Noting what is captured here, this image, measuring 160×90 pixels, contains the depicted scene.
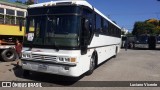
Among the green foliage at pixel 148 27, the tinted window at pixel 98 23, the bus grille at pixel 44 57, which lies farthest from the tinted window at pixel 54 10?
the green foliage at pixel 148 27

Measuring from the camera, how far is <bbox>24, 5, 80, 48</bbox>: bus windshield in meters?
8.38

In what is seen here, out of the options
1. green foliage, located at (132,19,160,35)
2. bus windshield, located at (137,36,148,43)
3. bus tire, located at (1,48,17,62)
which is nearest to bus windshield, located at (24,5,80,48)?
bus tire, located at (1,48,17,62)

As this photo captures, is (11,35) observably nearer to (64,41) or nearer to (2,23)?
(2,23)

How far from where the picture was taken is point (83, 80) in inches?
374

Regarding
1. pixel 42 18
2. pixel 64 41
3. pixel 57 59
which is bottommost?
pixel 57 59

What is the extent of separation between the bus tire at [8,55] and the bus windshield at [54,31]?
6.40 meters

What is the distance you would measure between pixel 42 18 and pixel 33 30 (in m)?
0.59

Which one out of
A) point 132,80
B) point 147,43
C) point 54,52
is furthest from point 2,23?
point 147,43

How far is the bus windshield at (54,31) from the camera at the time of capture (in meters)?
8.38

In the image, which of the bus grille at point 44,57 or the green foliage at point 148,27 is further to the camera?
the green foliage at point 148,27

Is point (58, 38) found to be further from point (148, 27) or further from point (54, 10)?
point (148, 27)

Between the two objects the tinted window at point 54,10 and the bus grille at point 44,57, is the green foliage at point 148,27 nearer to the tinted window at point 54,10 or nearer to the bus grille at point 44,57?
the tinted window at point 54,10

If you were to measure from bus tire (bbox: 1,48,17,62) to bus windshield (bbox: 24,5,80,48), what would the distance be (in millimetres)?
6401

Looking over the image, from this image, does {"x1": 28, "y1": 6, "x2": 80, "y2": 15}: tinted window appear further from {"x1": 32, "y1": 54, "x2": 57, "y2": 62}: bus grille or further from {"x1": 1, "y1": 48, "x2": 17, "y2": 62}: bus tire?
{"x1": 1, "y1": 48, "x2": 17, "y2": 62}: bus tire
